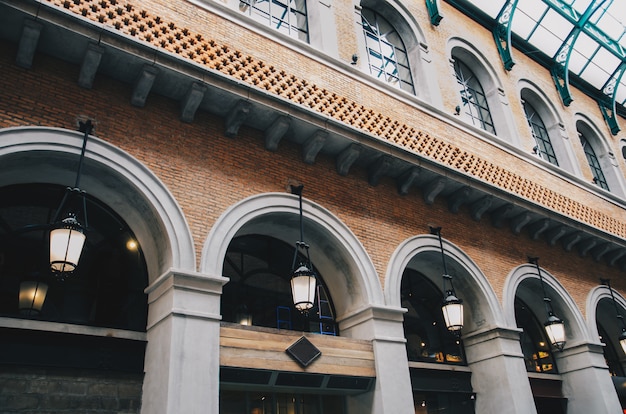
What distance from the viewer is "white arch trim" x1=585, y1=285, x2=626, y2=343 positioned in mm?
11656

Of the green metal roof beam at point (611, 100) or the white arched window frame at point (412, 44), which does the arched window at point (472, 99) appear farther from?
the green metal roof beam at point (611, 100)

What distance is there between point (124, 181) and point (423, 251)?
5.33 metres

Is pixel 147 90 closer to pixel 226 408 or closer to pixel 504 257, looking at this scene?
pixel 226 408

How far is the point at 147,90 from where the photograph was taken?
6.95 m

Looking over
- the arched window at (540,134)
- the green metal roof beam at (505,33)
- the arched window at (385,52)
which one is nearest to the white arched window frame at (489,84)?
the green metal roof beam at (505,33)

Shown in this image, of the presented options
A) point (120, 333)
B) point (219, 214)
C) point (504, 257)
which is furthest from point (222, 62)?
point (504, 257)

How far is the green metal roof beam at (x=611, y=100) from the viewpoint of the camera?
17891 mm

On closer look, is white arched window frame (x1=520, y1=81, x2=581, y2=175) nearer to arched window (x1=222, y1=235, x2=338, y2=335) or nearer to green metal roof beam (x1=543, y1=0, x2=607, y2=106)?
green metal roof beam (x1=543, y1=0, x2=607, y2=106)

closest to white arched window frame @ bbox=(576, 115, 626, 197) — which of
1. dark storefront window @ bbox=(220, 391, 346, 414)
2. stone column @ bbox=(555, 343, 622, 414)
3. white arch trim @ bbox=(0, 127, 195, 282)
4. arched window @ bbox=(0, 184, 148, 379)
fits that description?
stone column @ bbox=(555, 343, 622, 414)

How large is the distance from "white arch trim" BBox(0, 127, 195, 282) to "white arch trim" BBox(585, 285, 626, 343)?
9.57 metres

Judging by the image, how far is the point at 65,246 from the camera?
5.21 metres

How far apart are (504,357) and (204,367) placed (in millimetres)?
5903

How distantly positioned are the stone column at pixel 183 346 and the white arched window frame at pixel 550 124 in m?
11.8

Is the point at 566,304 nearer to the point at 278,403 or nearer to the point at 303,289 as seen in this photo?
the point at 278,403
